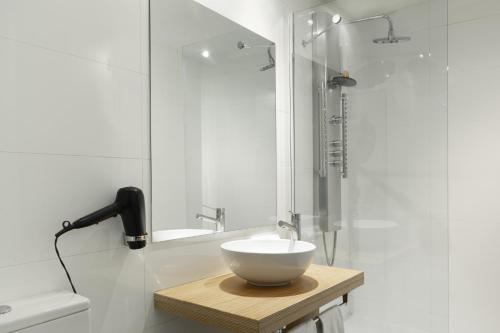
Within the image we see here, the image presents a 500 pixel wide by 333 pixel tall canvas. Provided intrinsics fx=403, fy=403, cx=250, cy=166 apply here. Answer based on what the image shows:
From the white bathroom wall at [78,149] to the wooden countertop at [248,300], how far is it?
11 centimetres

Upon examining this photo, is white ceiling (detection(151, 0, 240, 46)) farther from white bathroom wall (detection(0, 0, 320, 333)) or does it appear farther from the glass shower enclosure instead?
the glass shower enclosure

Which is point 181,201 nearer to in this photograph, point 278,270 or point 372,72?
point 278,270

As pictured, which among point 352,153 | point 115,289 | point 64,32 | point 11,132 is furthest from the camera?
point 352,153

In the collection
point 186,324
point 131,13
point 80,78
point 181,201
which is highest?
point 131,13

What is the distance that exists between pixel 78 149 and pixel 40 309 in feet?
1.60

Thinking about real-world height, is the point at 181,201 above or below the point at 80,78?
below

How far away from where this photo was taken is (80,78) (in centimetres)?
128

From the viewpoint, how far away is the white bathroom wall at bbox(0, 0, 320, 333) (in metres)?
1.12

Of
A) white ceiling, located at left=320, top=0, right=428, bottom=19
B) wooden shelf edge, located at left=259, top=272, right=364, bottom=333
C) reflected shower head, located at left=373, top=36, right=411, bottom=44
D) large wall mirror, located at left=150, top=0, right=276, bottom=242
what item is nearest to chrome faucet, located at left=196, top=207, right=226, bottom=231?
large wall mirror, located at left=150, top=0, right=276, bottom=242

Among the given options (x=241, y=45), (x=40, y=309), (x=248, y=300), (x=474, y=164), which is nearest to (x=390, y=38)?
(x=241, y=45)

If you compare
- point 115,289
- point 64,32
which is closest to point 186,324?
point 115,289

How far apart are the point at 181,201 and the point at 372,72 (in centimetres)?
135

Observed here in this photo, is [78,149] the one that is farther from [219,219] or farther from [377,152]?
[377,152]

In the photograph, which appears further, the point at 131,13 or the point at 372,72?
the point at 372,72
